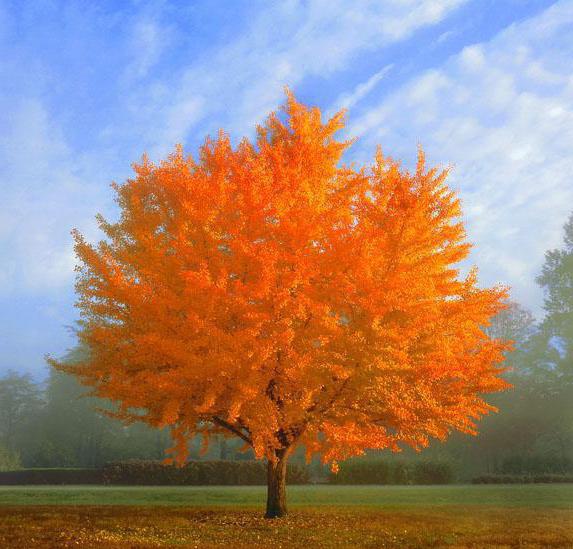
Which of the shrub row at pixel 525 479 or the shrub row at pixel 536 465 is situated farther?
the shrub row at pixel 536 465

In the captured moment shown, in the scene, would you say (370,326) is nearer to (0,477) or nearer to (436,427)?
(436,427)

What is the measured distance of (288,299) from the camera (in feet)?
44.5

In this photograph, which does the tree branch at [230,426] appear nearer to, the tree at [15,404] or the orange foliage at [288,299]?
the orange foliage at [288,299]

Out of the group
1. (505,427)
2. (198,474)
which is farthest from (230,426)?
(505,427)

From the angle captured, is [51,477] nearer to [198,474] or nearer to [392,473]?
[198,474]

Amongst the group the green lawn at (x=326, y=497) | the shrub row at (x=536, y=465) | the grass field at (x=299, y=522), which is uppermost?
the shrub row at (x=536, y=465)

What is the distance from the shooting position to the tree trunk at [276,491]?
17.4 m

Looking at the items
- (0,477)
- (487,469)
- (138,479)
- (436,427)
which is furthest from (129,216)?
(487,469)

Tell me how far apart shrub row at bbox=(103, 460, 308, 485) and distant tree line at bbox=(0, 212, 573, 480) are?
2769 millimetres

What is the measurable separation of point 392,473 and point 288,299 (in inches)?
961

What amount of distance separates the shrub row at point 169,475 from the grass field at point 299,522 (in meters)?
9.02

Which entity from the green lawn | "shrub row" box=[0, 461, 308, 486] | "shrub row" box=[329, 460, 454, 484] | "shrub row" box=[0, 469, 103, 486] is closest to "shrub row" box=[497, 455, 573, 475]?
"shrub row" box=[329, 460, 454, 484]

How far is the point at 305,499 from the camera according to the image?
23.7 metres

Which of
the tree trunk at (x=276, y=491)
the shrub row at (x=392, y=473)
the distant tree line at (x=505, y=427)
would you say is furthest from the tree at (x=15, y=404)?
the tree trunk at (x=276, y=491)
